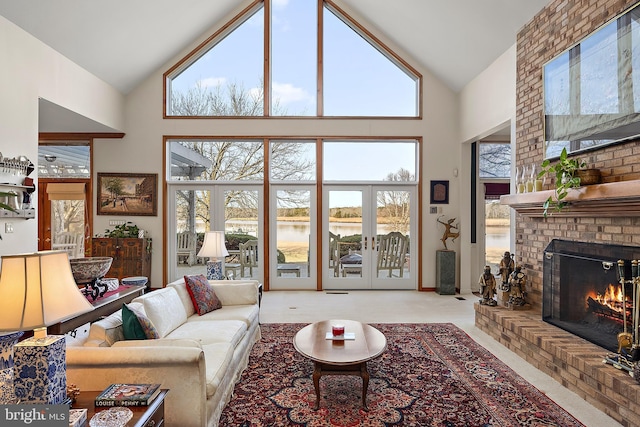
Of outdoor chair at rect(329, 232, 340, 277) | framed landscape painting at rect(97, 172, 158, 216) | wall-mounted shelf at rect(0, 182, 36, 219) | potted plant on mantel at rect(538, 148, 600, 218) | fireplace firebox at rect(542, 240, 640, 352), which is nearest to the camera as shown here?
fireplace firebox at rect(542, 240, 640, 352)

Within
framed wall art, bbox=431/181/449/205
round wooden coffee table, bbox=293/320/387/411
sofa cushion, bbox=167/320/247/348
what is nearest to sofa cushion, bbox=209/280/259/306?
sofa cushion, bbox=167/320/247/348

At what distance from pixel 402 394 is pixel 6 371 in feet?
8.11

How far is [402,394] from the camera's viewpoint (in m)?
2.91

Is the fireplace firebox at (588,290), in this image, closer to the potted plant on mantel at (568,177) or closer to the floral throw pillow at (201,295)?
the potted plant on mantel at (568,177)

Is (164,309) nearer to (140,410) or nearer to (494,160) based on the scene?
(140,410)

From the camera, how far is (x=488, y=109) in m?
5.67

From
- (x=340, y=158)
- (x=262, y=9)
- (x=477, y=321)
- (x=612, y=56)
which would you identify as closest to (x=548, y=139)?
(x=612, y=56)

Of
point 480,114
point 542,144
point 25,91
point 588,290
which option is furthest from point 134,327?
point 480,114

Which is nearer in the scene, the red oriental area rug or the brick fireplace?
the red oriental area rug

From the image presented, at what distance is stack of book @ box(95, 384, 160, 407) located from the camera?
171cm

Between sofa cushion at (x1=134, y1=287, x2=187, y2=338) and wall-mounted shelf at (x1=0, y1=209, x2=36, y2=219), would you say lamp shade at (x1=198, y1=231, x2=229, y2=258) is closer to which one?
sofa cushion at (x1=134, y1=287, x2=187, y2=338)

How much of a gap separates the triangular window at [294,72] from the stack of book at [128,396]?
5658mm

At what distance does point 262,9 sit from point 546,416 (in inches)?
278

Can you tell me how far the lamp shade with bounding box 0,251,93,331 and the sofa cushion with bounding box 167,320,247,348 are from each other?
55.6 inches
